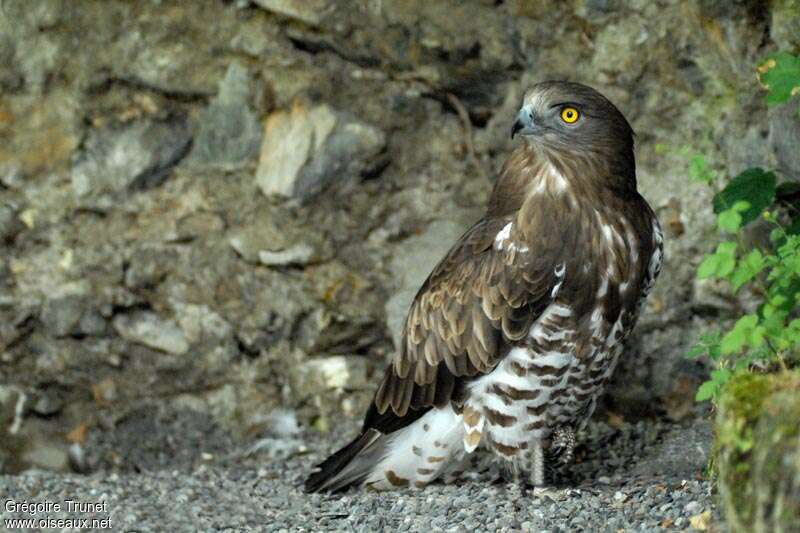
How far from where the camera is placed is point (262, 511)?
4.85 meters

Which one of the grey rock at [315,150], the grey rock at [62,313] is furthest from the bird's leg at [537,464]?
the grey rock at [62,313]

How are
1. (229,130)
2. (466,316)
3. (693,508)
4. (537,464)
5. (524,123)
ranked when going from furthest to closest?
(229,130), (537,464), (466,316), (524,123), (693,508)

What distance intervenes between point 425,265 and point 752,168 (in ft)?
5.52

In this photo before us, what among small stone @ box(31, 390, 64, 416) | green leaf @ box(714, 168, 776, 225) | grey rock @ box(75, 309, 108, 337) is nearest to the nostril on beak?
green leaf @ box(714, 168, 776, 225)

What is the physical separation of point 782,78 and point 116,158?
3246 mm

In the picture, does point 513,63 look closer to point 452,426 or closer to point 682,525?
point 452,426

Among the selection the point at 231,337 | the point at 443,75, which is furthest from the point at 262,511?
the point at 443,75

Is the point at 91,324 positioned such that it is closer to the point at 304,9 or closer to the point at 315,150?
the point at 315,150

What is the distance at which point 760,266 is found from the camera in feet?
12.4

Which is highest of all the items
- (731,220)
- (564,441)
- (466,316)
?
(731,220)

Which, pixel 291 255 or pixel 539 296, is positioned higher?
pixel 539 296

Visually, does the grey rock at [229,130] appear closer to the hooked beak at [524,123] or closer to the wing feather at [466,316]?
the wing feather at [466,316]

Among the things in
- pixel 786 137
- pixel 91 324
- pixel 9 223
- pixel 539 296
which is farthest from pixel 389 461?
pixel 9 223

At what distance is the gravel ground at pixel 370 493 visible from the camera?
13.9 ft
